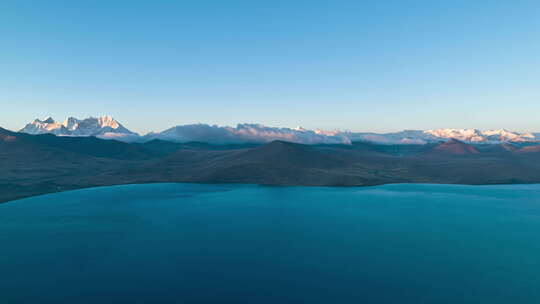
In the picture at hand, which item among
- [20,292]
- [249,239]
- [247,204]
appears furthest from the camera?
[247,204]

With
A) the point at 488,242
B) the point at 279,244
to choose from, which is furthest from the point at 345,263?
the point at 488,242

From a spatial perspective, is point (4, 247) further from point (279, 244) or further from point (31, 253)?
point (279, 244)

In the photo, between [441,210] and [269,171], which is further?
[269,171]

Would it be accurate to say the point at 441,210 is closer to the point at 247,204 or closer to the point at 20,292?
the point at 247,204

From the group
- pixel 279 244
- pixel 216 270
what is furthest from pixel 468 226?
pixel 216 270

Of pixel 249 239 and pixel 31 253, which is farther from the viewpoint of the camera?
pixel 249 239

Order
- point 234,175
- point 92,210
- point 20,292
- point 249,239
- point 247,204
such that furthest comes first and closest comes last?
point 234,175 → point 247,204 → point 92,210 → point 249,239 → point 20,292
